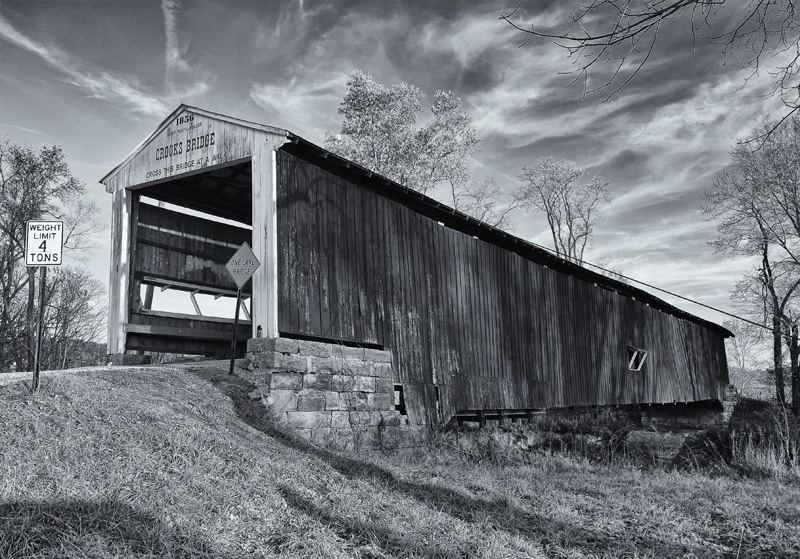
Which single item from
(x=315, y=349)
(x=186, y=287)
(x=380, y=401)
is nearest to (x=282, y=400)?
(x=315, y=349)

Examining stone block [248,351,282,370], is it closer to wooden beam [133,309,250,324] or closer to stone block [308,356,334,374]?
stone block [308,356,334,374]

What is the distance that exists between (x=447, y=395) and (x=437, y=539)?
6.68 meters

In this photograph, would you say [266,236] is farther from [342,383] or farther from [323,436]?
[323,436]

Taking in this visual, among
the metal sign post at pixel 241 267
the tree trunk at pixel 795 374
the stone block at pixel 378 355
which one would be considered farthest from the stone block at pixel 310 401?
the tree trunk at pixel 795 374

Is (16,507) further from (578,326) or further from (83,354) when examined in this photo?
(83,354)

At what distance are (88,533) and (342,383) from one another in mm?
5340

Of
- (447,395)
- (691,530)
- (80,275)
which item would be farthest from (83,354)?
(691,530)

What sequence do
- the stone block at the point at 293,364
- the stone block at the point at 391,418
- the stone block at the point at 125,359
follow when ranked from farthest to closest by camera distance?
the stone block at the point at 125,359 → the stone block at the point at 391,418 → the stone block at the point at 293,364

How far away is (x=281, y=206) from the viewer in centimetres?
852

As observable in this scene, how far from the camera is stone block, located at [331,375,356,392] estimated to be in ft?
28.4

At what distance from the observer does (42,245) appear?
5852mm

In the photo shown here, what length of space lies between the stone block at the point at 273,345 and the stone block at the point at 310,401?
2.10 ft

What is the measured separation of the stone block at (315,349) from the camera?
8.28 meters

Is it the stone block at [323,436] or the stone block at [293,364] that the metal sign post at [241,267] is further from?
the stone block at [323,436]
